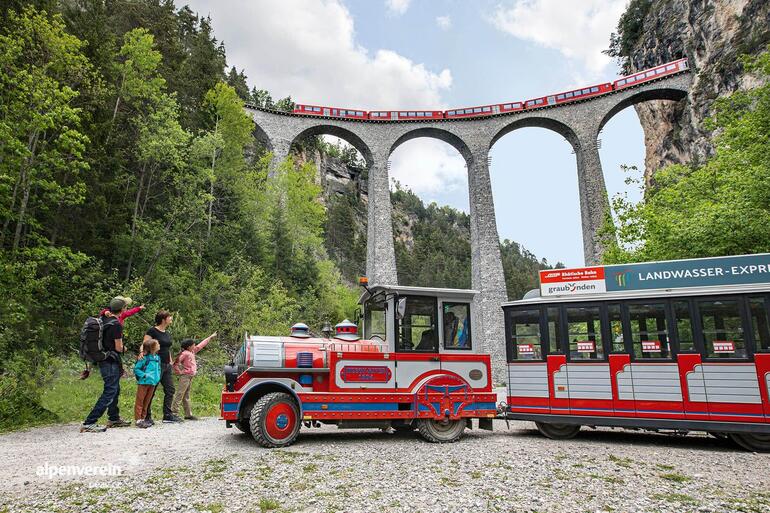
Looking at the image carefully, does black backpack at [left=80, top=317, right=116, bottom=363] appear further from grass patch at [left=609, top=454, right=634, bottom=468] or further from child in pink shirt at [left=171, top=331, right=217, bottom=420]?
grass patch at [left=609, top=454, right=634, bottom=468]

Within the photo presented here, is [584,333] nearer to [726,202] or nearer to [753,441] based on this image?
[753,441]

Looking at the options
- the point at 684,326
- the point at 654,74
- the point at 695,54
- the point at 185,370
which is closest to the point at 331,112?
the point at 654,74

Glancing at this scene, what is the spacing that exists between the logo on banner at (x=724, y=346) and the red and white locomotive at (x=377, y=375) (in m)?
3.72

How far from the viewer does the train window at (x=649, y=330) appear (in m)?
7.42

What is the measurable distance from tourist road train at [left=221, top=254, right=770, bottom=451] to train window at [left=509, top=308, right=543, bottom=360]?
0.05 metres

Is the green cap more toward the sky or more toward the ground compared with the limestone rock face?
more toward the ground

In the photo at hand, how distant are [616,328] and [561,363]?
45.7 inches

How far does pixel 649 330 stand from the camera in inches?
298

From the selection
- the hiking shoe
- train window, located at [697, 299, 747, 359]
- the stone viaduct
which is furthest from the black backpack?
the stone viaduct

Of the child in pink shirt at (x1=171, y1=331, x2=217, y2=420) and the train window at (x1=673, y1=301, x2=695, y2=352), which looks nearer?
the train window at (x1=673, y1=301, x2=695, y2=352)

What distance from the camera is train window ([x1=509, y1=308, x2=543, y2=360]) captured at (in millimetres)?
8281

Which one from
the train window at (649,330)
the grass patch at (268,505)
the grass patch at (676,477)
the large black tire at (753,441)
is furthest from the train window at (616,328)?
the grass patch at (268,505)

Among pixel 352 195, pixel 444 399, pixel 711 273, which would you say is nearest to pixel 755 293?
pixel 711 273

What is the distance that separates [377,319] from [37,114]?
31.6ft
